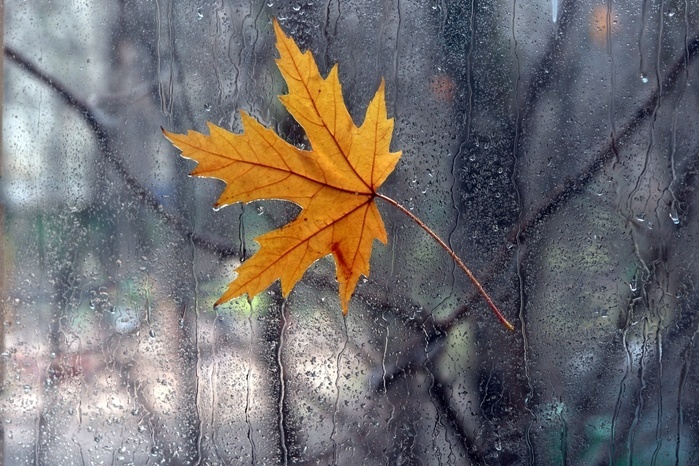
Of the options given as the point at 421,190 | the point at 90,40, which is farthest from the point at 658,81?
the point at 90,40

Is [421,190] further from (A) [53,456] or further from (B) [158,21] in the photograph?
(A) [53,456]

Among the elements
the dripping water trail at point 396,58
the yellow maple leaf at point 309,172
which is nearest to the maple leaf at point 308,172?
the yellow maple leaf at point 309,172

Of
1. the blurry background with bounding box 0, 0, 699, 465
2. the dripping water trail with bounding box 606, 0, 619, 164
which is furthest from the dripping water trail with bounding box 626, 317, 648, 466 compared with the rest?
the dripping water trail with bounding box 606, 0, 619, 164

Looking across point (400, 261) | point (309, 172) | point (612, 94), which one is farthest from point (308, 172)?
point (612, 94)

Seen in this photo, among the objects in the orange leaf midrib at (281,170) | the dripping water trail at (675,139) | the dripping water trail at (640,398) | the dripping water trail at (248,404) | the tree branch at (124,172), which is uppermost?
the dripping water trail at (675,139)

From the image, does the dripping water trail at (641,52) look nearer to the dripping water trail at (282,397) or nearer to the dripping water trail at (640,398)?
the dripping water trail at (640,398)

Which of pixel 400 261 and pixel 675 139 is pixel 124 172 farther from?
pixel 675 139
